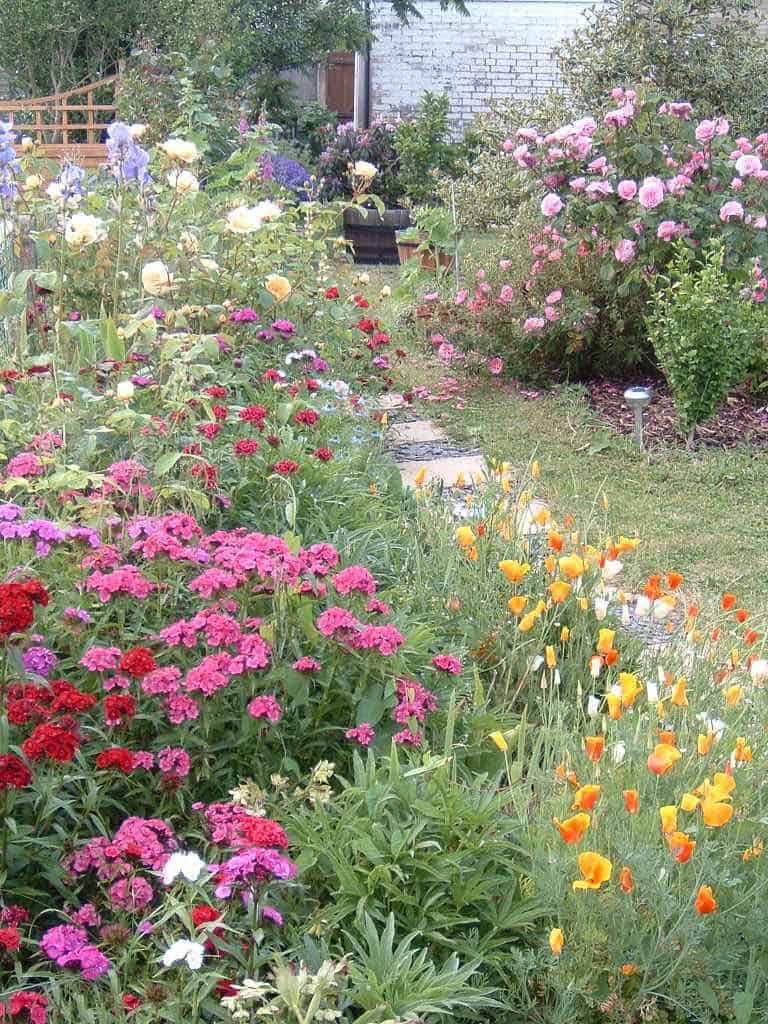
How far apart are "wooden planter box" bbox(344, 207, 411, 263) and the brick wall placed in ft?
18.3

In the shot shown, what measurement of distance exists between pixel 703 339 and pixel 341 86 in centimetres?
1393

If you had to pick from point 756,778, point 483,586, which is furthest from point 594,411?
point 756,778

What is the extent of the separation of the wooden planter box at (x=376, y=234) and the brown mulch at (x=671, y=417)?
198 inches

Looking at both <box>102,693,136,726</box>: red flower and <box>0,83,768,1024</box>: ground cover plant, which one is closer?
<box>0,83,768,1024</box>: ground cover plant

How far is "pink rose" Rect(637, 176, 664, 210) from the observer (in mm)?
5973

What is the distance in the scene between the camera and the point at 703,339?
5.41 meters

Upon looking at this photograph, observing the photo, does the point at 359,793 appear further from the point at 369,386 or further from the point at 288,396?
A: the point at 369,386

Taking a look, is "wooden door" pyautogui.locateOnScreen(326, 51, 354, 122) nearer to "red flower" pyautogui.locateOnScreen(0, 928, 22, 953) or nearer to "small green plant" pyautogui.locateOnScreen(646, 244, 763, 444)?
"small green plant" pyautogui.locateOnScreen(646, 244, 763, 444)

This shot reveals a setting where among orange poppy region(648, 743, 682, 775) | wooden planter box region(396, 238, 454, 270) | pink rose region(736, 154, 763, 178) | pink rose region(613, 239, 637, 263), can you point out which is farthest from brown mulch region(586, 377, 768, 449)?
orange poppy region(648, 743, 682, 775)

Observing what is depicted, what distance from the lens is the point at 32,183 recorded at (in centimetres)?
445

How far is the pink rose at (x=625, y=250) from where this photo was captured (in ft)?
19.8

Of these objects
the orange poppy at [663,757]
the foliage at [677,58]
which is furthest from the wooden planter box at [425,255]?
the orange poppy at [663,757]

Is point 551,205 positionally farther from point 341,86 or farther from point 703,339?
point 341,86

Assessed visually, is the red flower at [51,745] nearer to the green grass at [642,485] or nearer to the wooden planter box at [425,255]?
the green grass at [642,485]
